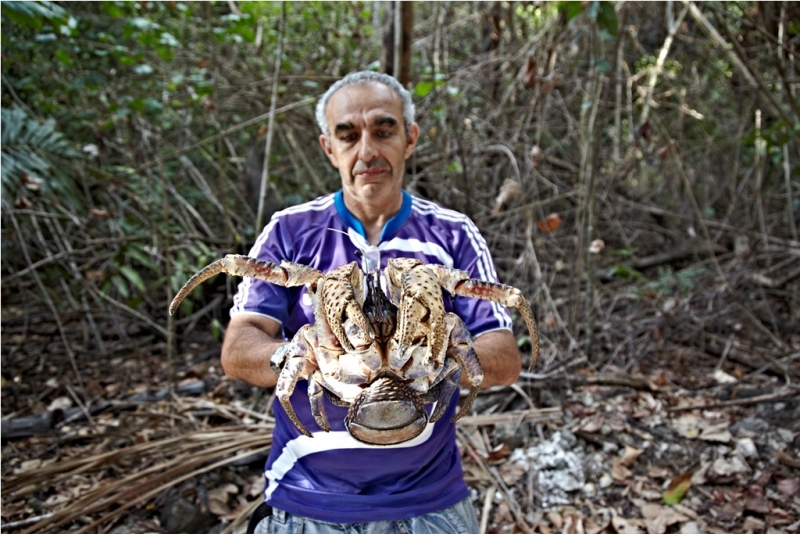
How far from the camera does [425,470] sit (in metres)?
1.64

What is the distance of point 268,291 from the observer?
66.4 inches

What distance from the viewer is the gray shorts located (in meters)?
1.57

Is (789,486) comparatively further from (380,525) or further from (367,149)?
(367,149)

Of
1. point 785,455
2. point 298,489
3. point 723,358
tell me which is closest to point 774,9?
point 723,358

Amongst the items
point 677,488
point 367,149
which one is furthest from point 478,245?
point 677,488

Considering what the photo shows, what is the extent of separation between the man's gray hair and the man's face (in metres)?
0.02

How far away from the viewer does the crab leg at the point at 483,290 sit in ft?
3.59

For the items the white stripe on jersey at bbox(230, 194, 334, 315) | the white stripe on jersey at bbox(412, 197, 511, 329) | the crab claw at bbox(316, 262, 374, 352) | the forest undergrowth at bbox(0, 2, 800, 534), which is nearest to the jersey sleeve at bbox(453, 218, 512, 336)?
the white stripe on jersey at bbox(412, 197, 511, 329)

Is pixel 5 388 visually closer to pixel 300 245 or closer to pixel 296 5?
pixel 300 245

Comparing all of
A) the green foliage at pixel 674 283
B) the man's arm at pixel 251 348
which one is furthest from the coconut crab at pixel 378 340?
the green foliage at pixel 674 283

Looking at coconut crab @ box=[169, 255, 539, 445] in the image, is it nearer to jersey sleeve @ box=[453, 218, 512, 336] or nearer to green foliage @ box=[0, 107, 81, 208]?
jersey sleeve @ box=[453, 218, 512, 336]

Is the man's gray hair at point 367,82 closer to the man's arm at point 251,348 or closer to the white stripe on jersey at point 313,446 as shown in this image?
the man's arm at point 251,348

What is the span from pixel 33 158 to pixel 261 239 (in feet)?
5.92

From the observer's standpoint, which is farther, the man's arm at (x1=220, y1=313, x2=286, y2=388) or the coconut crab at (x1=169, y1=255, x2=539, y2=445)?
the man's arm at (x1=220, y1=313, x2=286, y2=388)
